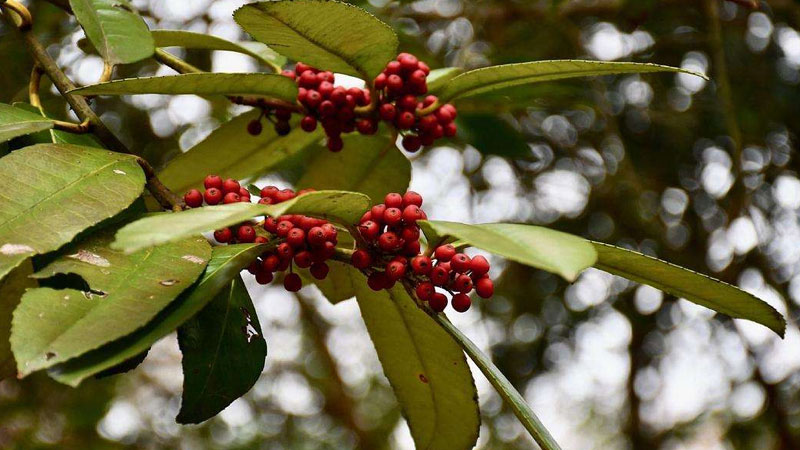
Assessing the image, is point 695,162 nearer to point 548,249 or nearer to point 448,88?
point 448,88

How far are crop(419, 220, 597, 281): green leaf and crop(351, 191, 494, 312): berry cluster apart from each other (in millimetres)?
130

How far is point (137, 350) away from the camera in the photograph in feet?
2.34

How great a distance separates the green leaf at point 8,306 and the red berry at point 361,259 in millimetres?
502

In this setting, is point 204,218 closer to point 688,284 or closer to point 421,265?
Answer: point 421,265

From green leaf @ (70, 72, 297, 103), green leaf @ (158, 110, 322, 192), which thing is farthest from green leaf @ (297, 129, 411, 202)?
green leaf @ (70, 72, 297, 103)

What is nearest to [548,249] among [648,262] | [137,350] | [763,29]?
[648,262]

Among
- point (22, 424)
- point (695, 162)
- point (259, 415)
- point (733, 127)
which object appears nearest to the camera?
point (733, 127)

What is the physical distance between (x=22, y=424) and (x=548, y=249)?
3.72 meters

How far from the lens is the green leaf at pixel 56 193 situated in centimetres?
77

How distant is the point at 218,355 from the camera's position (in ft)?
3.08

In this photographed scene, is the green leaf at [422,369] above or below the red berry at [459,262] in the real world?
below

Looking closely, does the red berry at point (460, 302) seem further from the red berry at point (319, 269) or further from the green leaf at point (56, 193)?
the green leaf at point (56, 193)

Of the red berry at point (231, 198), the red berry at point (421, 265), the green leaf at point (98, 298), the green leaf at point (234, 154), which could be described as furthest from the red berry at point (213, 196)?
the green leaf at point (234, 154)

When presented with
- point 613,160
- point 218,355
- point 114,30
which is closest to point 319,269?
point 218,355
